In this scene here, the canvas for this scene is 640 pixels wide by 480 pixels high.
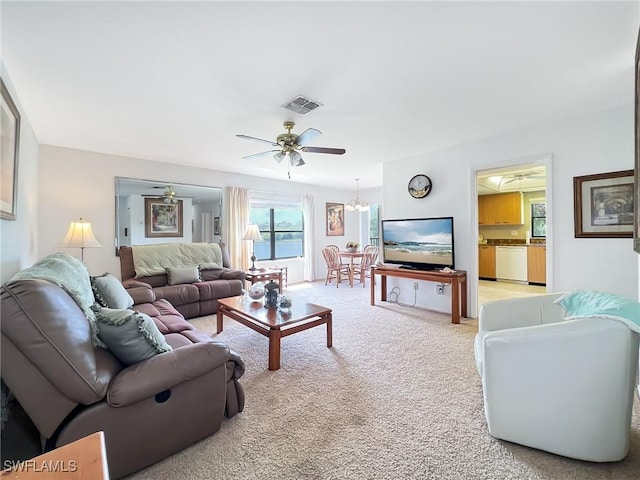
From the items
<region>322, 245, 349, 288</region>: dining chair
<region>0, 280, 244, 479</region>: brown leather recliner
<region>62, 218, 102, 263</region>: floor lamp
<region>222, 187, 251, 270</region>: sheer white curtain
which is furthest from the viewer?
<region>322, 245, 349, 288</region>: dining chair

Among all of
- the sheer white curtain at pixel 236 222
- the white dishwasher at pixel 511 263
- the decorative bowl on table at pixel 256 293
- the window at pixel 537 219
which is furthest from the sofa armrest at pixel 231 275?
the window at pixel 537 219

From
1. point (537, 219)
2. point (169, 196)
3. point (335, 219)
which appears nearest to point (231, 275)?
point (169, 196)

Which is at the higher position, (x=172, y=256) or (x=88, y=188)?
(x=88, y=188)

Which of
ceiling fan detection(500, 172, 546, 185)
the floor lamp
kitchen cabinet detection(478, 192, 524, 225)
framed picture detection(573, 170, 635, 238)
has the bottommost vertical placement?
the floor lamp

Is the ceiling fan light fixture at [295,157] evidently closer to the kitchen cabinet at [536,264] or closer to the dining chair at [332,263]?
the dining chair at [332,263]

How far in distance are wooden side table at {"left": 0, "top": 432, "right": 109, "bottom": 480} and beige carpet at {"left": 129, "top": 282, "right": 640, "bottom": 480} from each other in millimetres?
731

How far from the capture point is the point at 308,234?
712 cm

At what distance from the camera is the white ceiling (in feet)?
5.31

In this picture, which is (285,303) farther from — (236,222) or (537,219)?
(537,219)

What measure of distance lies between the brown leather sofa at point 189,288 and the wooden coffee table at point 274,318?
85cm

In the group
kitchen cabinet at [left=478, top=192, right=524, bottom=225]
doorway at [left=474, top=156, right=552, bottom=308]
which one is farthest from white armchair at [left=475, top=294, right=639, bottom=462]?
kitchen cabinet at [left=478, top=192, right=524, bottom=225]

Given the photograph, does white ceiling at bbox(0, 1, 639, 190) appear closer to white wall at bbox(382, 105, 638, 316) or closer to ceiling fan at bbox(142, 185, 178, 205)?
white wall at bbox(382, 105, 638, 316)

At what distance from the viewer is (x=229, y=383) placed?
6.11 feet

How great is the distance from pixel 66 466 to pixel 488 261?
305 inches
